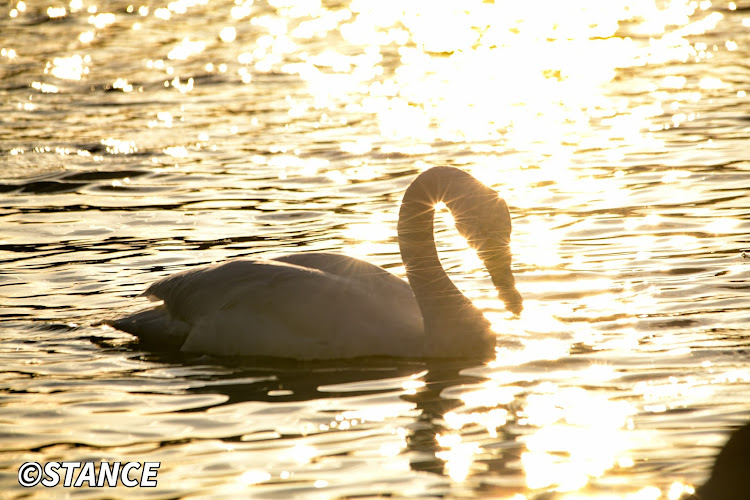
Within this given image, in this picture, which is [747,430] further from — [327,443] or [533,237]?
[533,237]

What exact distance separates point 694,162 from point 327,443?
8224mm

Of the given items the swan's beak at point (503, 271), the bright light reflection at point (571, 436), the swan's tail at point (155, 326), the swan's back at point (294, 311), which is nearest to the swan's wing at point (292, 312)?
the swan's back at point (294, 311)

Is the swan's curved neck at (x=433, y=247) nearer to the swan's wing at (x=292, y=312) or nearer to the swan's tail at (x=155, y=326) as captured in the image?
the swan's wing at (x=292, y=312)

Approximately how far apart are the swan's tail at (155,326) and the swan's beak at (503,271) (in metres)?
2.15

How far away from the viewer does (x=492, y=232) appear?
8000mm

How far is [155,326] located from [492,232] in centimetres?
248

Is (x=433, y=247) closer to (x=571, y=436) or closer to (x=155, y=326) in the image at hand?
(x=155, y=326)

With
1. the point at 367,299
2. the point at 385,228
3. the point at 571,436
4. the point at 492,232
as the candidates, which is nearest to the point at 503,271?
the point at 492,232

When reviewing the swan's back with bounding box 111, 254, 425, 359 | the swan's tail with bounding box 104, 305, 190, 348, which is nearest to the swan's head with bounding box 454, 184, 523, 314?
the swan's back with bounding box 111, 254, 425, 359

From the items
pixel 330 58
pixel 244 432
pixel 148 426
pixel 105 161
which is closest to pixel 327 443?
pixel 244 432

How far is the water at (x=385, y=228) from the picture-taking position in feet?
20.9

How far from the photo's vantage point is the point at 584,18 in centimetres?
2470

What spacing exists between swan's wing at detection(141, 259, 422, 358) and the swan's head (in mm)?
623

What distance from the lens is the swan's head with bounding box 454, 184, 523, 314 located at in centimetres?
795
